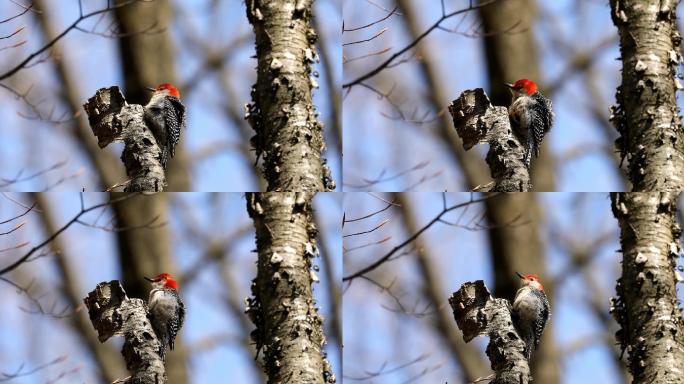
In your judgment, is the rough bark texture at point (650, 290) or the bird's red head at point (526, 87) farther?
the bird's red head at point (526, 87)

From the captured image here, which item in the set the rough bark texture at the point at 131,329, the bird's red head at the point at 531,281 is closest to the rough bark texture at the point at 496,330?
the bird's red head at the point at 531,281

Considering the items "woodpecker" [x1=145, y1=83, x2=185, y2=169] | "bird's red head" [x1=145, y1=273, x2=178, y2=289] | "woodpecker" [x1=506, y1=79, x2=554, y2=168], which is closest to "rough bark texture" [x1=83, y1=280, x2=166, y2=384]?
"bird's red head" [x1=145, y1=273, x2=178, y2=289]

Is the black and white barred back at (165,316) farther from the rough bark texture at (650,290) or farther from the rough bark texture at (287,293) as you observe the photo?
the rough bark texture at (650,290)

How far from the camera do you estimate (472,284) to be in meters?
5.11

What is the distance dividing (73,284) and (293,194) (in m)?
2.53

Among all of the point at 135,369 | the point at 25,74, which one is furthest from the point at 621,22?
the point at 25,74

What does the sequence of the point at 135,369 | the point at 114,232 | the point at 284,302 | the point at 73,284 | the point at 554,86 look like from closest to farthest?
the point at 284,302, the point at 135,369, the point at 114,232, the point at 73,284, the point at 554,86

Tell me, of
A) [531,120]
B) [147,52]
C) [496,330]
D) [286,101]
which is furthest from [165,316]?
[147,52]

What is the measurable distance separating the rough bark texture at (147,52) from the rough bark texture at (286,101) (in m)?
1.70

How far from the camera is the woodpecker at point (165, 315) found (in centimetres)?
495

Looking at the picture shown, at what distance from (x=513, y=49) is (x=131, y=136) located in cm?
244

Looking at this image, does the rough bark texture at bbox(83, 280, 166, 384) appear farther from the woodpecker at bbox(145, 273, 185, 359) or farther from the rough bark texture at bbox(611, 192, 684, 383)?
the rough bark texture at bbox(611, 192, 684, 383)

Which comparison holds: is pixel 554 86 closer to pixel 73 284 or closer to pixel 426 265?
pixel 426 265

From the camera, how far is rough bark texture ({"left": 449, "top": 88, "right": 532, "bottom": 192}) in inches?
201
